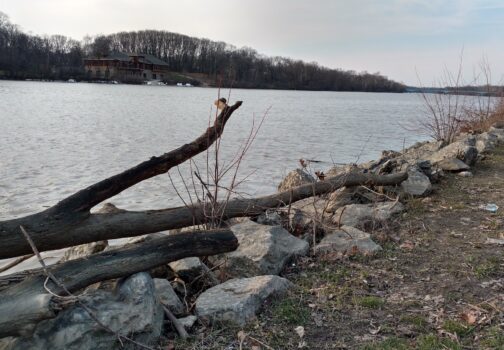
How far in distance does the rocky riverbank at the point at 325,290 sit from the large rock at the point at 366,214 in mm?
20

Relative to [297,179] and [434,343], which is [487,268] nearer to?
[434,343]

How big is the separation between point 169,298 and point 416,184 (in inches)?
207

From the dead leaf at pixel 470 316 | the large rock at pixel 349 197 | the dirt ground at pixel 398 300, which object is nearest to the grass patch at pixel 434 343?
the dirt ground at pixel 398 300

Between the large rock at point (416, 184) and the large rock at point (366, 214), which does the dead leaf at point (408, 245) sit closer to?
the large rock at point (366, 214)

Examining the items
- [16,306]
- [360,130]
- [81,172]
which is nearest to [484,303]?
[16,306]

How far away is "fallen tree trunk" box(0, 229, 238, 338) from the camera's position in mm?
2969

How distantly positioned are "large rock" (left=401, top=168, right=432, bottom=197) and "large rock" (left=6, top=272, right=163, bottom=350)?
5.22 m

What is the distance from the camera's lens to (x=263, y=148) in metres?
18.4

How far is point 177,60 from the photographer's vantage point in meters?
137

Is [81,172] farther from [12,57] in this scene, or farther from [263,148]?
[12,57]

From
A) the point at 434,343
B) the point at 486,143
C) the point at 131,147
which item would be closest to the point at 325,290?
the point at 434,343

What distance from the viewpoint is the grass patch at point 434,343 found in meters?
3.37

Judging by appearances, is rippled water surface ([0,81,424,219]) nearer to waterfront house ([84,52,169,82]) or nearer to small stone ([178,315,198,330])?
small stone ([178,315,198,330])

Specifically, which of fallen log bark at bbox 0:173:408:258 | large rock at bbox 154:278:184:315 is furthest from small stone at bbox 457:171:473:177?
large rock at bbox 154:278:184:315
